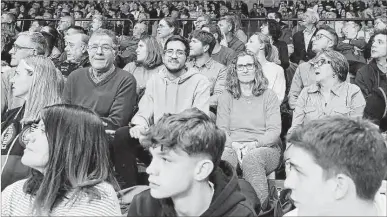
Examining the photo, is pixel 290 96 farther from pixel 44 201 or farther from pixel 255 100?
pixel 44 201

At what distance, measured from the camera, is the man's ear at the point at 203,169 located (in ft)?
5.91

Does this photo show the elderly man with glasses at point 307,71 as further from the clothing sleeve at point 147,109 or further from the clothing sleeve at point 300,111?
the clothing sleeve at point 147,109

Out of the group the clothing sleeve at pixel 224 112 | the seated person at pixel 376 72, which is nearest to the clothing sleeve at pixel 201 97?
the clothing sleeve at pixel 224 112

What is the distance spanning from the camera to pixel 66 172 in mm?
1971

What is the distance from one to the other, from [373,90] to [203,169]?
2512 mm

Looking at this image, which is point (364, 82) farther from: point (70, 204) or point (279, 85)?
point (70, 204)

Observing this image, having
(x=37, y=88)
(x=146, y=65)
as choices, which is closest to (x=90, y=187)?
(x=37, y=88)

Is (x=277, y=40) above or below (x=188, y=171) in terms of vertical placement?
above

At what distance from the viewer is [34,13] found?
10.6 metres

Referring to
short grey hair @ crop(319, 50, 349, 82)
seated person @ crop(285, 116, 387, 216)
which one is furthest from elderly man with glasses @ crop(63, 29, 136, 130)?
seated person @ crop(285, 116, 387, 216)

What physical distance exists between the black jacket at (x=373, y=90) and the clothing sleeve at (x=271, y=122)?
2.23 feet

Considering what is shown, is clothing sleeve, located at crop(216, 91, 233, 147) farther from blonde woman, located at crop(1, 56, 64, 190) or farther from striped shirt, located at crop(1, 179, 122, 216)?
striped shirt, located at crop(1, 179, 122, 216)

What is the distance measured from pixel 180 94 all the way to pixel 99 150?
1.55m

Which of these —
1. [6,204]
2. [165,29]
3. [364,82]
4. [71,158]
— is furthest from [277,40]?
[6,204]
